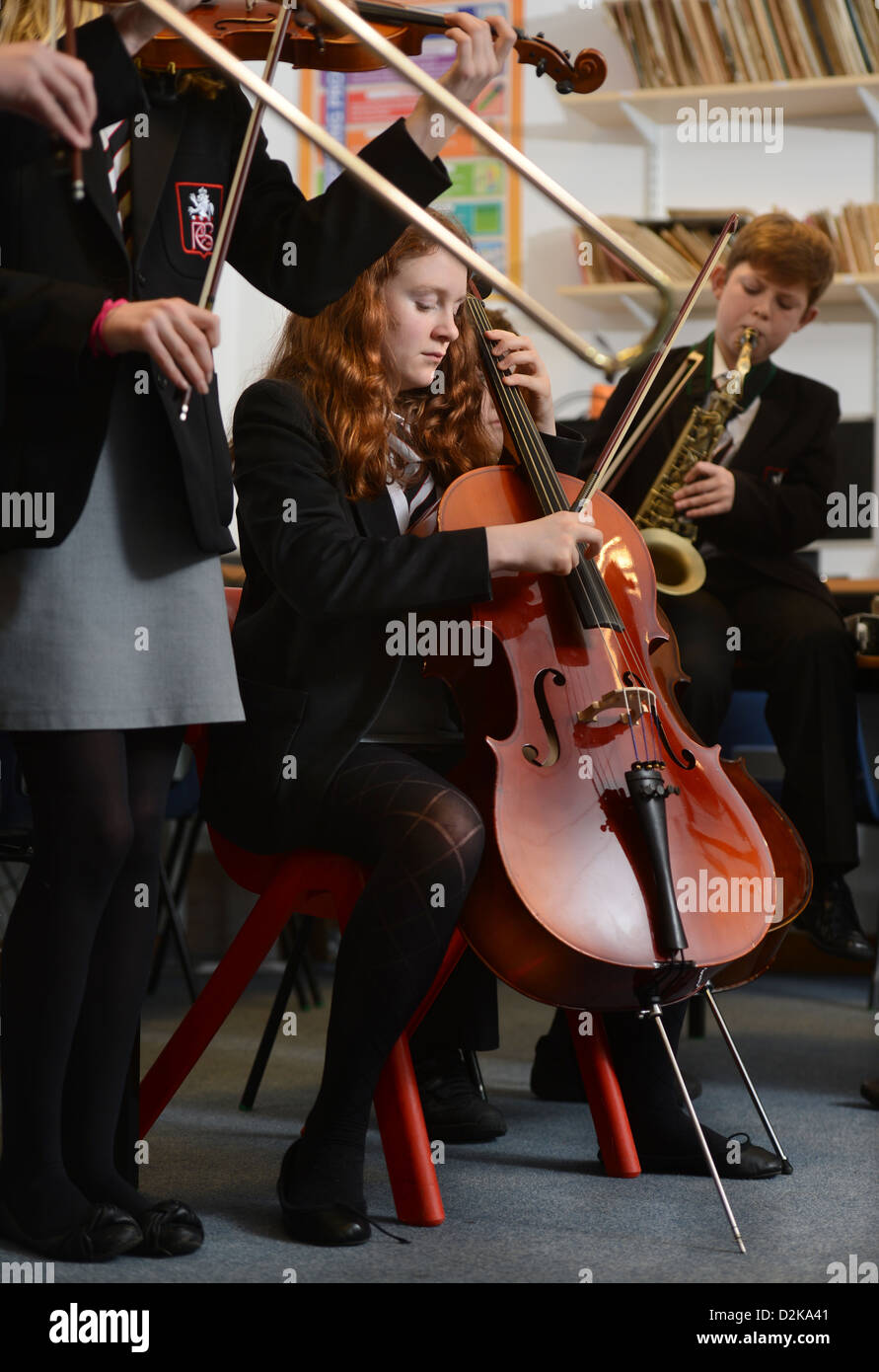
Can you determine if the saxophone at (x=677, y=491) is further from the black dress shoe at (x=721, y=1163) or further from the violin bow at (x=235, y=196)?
the violin bow at (x=235, y=196)

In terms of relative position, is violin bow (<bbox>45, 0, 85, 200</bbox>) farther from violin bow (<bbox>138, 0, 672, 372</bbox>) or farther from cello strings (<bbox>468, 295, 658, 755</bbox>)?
cello strings (<bbox>468, 295, 658, 755</bbox>)

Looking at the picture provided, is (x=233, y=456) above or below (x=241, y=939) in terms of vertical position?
above

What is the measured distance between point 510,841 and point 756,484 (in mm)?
1112

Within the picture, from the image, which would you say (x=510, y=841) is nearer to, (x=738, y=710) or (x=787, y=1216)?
(x=787, y=1216)

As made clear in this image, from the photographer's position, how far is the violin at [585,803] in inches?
51.7

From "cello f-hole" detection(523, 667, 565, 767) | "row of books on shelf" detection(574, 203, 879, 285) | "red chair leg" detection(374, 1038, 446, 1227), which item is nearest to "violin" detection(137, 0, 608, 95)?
"cello f-hole" detection(523, 667, 565, 767)

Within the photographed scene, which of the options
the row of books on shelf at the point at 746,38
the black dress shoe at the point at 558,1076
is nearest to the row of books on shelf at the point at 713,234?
the row of books on shelf at the point at 746,38

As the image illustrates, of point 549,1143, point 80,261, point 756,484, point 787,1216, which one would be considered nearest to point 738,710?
point 756,484

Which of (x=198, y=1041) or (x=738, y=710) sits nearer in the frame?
(x=198, y=1041)

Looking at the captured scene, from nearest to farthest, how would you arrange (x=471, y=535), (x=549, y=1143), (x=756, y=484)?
1. (x=471, y=535)
2. (x=549, y=1143)
3. (x=756, y=484)

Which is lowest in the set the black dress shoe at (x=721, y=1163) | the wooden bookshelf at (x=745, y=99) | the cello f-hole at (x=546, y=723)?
the black dress shoe at (x=721, y=1163)

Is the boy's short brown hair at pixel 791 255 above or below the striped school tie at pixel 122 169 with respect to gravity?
above

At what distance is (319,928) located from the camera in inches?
124

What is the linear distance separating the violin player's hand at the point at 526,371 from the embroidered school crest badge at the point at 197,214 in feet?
1.32
